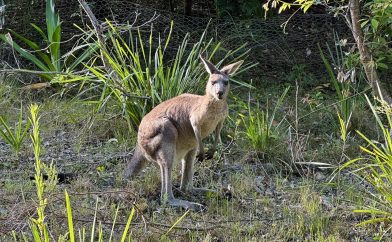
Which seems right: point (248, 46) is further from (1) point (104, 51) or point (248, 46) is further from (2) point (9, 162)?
(2) point (9, 162)

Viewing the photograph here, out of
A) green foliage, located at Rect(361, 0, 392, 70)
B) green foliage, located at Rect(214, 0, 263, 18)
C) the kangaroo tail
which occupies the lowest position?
the kangaroo tail

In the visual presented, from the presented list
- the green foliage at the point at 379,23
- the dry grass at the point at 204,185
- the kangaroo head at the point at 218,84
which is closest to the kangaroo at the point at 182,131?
the kangaroo head at the point at 218,84

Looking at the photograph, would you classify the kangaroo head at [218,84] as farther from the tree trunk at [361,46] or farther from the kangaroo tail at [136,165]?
the tree trunk at [361,46]

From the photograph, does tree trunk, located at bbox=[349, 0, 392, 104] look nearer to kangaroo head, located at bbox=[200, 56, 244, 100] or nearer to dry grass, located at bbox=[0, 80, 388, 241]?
dry grass, located at bbox=[0, 80, 388, 241]

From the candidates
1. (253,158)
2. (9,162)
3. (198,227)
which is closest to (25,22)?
(9,162)

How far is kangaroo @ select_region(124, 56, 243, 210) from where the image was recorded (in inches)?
221

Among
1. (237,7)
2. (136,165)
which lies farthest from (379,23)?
(237,7)

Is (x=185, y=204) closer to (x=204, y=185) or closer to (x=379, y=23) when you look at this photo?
(x=204, y=185)

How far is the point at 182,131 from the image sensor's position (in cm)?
580

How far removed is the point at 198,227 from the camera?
5.21m

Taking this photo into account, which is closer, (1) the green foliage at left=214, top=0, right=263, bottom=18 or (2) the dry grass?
(2) the dry grass

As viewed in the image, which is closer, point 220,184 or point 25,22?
point 220,184

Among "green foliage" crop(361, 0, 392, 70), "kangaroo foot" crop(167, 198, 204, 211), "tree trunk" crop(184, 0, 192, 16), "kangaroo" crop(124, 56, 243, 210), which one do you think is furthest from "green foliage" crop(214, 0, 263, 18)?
"kangaroo foot" crop(167, 198, 204, 211)

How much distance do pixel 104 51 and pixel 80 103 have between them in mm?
1127
